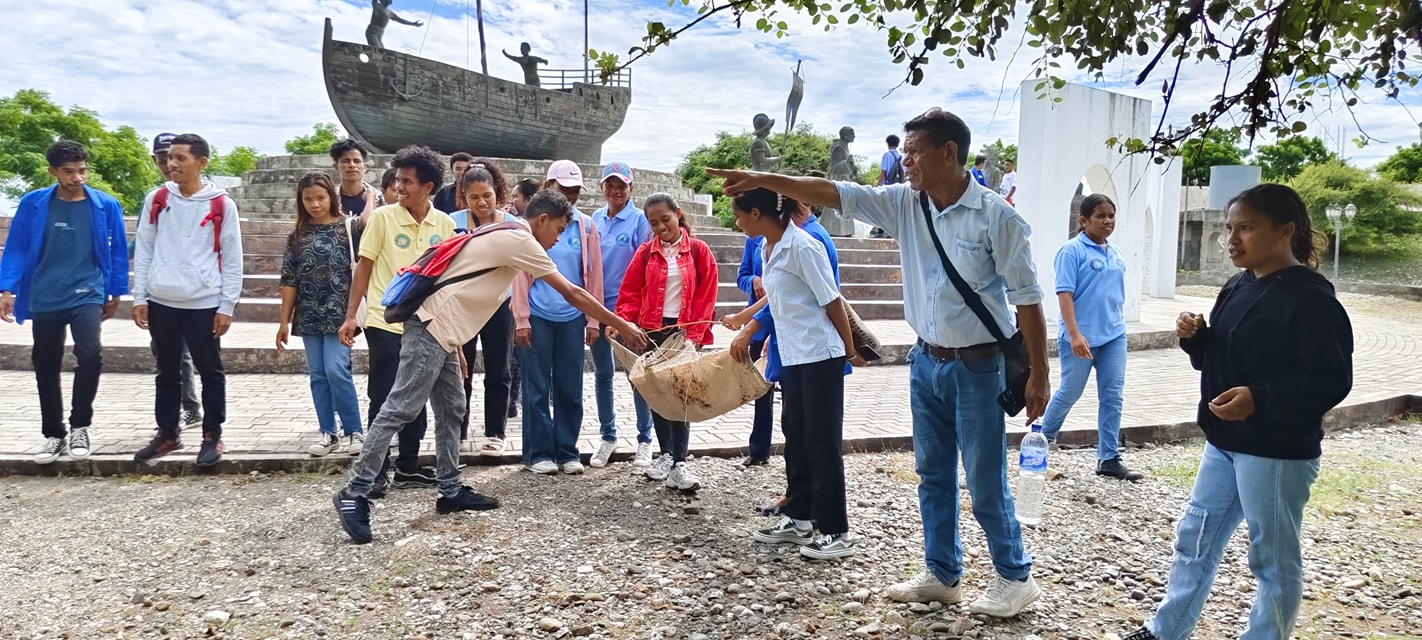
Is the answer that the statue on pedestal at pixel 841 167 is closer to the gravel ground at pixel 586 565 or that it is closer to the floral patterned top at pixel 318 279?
the gravel ground at pixel 586 565

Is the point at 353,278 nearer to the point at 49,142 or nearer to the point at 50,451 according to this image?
the point at 50,451

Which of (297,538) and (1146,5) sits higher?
(1146,5)

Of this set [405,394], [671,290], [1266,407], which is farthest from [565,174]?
[1266,407]

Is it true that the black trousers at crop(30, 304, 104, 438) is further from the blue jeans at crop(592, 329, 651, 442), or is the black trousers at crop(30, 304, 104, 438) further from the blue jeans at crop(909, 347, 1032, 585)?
the blue jeans at crop(909, 347, 1032, 585)

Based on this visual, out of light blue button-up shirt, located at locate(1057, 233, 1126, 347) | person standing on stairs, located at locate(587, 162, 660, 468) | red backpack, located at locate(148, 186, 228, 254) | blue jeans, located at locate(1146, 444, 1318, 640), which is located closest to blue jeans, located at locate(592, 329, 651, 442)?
person standing on stairs, located at locate(587, 162, 660, 468)

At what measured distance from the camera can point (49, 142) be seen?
123 feet

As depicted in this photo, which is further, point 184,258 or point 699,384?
point 184,258

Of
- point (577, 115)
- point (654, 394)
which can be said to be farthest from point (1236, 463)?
point (577, 115)

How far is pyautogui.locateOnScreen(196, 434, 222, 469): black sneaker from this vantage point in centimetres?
484

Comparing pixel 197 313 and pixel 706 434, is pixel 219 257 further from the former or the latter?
pixel 706 434

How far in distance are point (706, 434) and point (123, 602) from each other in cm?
354

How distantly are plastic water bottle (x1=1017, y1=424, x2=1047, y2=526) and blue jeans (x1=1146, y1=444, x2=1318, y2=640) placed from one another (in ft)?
4.96

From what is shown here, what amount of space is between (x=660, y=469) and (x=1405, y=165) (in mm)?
50686

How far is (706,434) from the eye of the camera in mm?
5961
